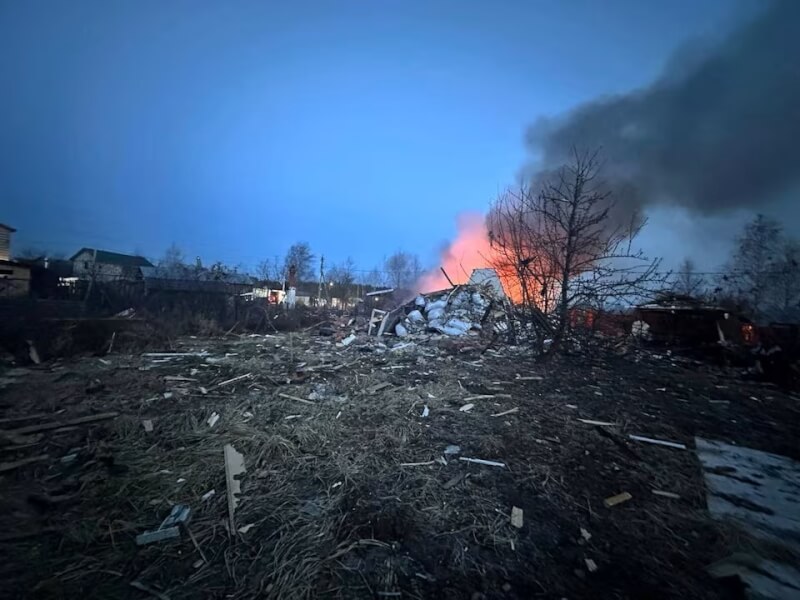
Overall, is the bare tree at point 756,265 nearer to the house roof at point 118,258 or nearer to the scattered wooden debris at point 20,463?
the scattered wooden debris at point 20,463

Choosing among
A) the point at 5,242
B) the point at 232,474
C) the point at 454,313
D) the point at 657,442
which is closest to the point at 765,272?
the point at 454,313

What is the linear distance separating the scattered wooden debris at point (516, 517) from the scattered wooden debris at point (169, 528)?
2.52m

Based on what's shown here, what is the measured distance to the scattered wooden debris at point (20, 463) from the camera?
3197 mm

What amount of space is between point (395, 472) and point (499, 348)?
769 centimetres

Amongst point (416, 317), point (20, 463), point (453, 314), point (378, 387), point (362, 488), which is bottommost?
point (362, 488)

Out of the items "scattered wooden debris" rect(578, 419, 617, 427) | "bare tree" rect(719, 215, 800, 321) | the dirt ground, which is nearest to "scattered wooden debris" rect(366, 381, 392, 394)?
the dirt ground

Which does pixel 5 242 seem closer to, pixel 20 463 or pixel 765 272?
pixel 20 463

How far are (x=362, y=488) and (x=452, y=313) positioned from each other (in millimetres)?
11666

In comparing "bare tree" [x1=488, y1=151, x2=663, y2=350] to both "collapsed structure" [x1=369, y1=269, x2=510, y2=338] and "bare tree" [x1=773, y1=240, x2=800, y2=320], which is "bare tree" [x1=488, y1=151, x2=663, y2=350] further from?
"bare tree" [x1=773, y1=240, x2=800, y2=320]

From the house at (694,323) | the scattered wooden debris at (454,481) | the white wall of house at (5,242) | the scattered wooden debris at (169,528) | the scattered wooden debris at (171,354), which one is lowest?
the scattered wooden debris at (169,528)

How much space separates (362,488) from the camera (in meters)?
3.03

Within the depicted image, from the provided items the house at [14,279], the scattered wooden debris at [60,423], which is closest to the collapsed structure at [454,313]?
the scattered wooden debris at [60,423]

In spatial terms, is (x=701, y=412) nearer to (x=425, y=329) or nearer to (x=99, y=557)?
(x=99, y=557)

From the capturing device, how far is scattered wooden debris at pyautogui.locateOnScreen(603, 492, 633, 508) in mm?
2930
